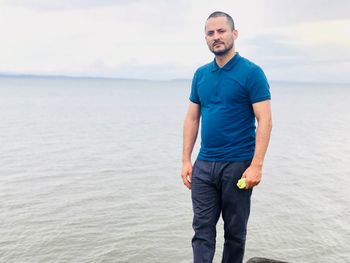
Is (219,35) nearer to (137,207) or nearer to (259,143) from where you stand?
(259,143)

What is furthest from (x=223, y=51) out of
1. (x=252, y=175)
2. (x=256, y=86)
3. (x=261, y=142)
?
(x=252, y=175)

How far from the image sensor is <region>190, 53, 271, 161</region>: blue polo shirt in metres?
5.11

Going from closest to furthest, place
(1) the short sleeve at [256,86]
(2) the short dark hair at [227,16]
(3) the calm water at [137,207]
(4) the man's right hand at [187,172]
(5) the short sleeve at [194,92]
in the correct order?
(1) the short sleeve at [256,86] → (2) the short dark hair at [227,16] → (5) the short sleeve at [194,92] → (4) the man's right hand at [187,172] → (3) the calm water at [137,207]

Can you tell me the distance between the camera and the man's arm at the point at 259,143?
201 inches

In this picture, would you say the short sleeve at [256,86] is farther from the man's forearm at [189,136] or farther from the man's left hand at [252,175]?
the man's forearm at [189,136]

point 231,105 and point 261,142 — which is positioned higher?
point 231,105

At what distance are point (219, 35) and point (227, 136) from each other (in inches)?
45.7

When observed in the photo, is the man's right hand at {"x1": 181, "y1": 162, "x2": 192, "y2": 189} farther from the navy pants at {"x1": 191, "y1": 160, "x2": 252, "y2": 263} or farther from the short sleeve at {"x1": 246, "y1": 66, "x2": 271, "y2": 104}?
the short sleeve at {"x1": 246, "y1": 66, "x2": 271, "y2": 104}

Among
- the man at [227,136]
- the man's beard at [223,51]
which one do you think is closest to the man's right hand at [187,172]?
the man at [227,136]

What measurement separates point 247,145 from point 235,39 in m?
1.26

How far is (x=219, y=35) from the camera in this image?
5.17 meters

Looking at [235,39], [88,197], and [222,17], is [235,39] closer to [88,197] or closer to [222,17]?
[222,17]

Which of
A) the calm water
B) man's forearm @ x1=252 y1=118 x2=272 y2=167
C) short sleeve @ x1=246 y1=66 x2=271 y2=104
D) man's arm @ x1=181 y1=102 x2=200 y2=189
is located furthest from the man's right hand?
the calm water

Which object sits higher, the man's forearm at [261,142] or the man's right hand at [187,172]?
the man's forearm at [261,142]
